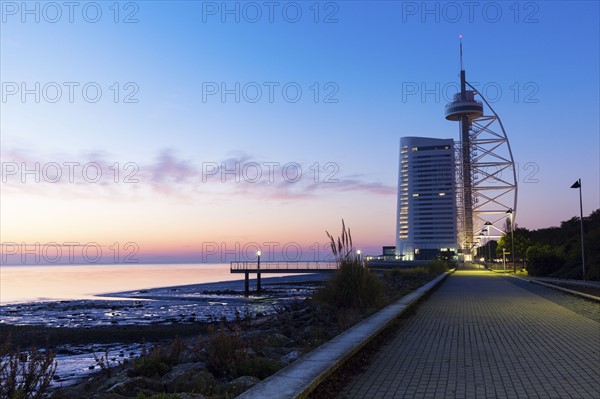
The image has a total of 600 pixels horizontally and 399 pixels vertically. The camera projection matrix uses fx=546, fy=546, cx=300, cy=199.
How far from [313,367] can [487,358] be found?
12.4 feet

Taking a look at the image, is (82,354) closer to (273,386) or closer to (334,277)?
(334,277)

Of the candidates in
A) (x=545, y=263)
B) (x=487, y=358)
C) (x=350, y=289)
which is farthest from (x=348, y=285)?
(x=545, y=263)

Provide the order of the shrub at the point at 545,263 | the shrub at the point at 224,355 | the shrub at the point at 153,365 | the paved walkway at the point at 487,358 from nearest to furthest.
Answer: the paved walkway at the point at 487,358, the shrub at the point at 224,355, the shrub at the point at 153,365, the shrub at the point at 545,263

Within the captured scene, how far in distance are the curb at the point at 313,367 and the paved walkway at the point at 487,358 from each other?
1.29 feet

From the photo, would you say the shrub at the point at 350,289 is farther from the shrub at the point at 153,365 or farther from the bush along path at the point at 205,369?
the shrub at the point at 153,365

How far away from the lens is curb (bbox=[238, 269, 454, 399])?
6.54 meters

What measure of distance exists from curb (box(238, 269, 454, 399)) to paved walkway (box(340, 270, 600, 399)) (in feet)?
1.29

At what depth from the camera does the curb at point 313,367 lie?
6.54m

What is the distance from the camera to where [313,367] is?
8.02 meters

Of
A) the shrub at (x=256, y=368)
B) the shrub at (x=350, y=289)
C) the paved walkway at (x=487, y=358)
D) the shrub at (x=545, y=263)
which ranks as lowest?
the shrub at (x=545, y=263)

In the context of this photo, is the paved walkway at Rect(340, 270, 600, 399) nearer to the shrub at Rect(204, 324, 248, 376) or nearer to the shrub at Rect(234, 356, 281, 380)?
the shrub at Rect(234, 356, 281, 380)

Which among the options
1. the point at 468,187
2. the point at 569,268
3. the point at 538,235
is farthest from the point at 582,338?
the point at 468,187

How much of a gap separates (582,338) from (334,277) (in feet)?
24.1

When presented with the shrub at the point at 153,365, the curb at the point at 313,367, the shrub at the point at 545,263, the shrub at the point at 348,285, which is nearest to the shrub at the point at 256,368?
the curb at the point at 313,367
